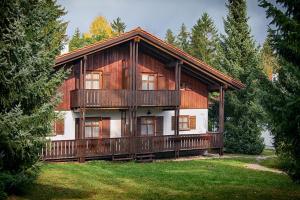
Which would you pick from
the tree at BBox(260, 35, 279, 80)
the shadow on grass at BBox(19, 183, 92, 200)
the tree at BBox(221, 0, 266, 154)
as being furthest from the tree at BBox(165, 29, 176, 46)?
the shadow on grass at BBox(19, 183, 92, 200)

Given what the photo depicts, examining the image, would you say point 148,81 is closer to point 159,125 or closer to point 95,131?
point 159,125

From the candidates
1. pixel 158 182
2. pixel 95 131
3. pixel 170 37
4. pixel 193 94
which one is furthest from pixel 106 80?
pixel 170 37

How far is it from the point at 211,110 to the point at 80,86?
51.7 feet

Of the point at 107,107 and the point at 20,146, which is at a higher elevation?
the point at 107,107

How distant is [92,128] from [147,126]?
4300 millimetres

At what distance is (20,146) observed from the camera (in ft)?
36.4

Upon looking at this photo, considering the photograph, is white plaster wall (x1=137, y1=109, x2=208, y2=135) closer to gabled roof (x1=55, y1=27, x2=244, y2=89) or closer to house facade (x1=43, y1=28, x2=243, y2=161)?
house facade (x1=43, y1=28, x2=243, y2=161)

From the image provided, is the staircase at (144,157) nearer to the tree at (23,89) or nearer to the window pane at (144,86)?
the window pane at (144,86)

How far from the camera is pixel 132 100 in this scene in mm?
25984

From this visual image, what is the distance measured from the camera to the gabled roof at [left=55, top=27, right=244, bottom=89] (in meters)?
24.1

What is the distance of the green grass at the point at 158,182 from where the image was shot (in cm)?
1455

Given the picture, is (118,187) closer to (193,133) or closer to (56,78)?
(56,78)

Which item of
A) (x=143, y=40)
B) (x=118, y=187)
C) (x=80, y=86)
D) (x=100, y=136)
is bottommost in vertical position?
(x=118, y=187)

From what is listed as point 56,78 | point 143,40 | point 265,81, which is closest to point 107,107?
point 143,40
